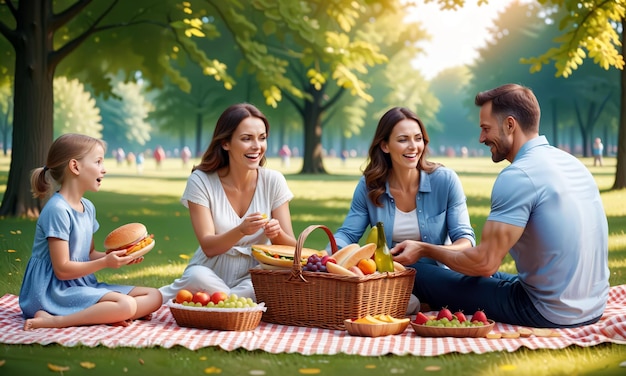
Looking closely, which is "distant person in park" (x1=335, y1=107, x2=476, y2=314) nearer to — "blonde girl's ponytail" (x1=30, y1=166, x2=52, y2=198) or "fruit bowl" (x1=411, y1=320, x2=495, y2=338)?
"fruit bowl" (x1=411, y1=320, x2=495, y2=338)

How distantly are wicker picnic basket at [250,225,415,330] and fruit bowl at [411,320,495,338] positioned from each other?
1.35 feet

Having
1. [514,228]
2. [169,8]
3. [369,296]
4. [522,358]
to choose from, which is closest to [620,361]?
[522,358]

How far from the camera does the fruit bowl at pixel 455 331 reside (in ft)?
19.2

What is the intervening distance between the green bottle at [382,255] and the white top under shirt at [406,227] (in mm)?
1000

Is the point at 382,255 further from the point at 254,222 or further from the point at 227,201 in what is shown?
the point at 227,201

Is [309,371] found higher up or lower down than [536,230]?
lower down

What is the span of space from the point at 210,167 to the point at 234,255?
740 mm

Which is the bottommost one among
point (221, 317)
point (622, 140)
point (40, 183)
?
point (221, 317)

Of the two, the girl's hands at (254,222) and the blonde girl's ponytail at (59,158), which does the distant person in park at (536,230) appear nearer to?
the girl's hands at (254,222)

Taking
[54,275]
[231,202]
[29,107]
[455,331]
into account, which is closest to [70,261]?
[54,275]

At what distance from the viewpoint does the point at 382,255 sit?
624cm

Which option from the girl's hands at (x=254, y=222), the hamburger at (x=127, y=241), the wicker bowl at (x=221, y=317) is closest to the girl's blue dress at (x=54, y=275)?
the hamburger at (x=127, y=241)

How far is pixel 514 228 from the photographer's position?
5.84 metres

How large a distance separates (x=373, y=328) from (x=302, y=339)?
482 millimetres
